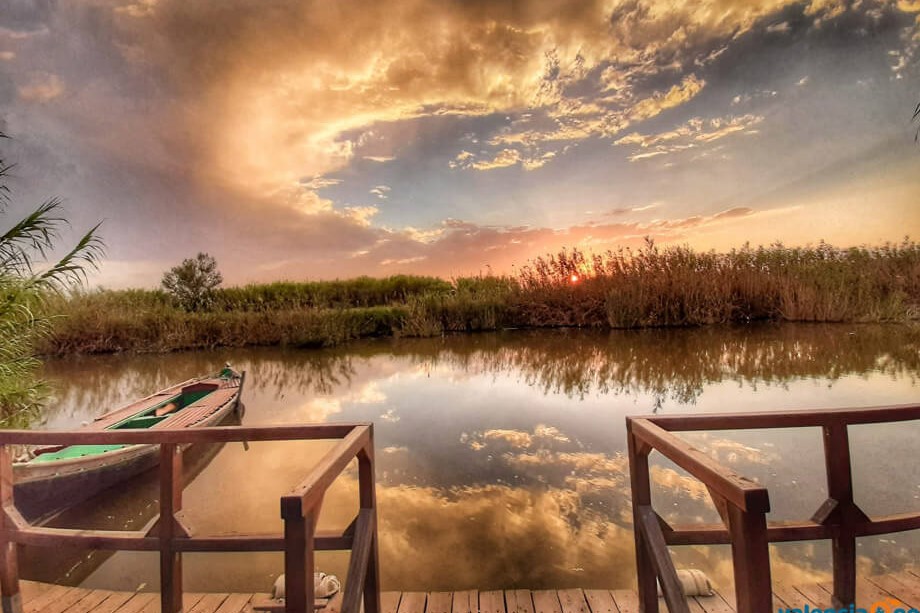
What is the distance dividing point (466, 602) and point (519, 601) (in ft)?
0.78

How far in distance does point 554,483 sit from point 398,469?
1.31 meters

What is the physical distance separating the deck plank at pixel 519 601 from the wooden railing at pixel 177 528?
620 mm

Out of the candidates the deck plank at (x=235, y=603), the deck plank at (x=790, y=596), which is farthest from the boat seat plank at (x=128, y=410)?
the deck plank at (x=790, y=596)

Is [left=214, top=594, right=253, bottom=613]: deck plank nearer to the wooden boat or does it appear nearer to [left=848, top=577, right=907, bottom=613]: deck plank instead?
the wooden boat

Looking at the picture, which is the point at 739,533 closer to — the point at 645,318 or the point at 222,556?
the point at 222,556

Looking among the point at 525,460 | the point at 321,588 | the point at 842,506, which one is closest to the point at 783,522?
the point at 842,506

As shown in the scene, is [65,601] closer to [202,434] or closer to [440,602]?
[202,434]

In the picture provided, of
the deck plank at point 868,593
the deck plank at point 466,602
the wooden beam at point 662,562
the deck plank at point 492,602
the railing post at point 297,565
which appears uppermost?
the railing post at point 297,565

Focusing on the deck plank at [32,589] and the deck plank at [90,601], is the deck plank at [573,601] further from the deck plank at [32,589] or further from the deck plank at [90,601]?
the deck plank at [32,589]

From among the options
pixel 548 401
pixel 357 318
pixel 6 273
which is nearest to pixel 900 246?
pixel 548 401

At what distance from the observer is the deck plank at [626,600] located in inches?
76.1

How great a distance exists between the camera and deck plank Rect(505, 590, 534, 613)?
1.95 meters

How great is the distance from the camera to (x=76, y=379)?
830 cm

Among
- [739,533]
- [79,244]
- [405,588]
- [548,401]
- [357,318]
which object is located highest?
[79,244]
